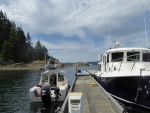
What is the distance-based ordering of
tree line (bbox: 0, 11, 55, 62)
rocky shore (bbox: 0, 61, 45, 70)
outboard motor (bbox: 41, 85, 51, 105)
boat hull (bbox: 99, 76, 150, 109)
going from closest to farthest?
1. boat hull (bbox: 99, 76, 150, 109)
2. outboard motor (bbox: 41, 85, 51, 105)
3. rocky shore (bbox: 0, 61, 45, 70)
4. tree line (bbox: 0, 11, 55, 62)

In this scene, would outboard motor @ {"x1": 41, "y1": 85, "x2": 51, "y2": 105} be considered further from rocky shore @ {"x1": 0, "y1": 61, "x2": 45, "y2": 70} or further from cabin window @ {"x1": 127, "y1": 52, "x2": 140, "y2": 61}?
rocky shore @ {"x1": 0, "y1": 61, "x2": 45, "y2": 70}

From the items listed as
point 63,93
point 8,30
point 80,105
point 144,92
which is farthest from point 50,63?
point 8,30

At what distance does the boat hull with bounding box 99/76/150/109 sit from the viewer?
15945 millimetres

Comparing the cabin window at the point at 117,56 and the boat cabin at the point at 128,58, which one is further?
the cabin window at the point at 117,56

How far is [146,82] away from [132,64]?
3.02 meters

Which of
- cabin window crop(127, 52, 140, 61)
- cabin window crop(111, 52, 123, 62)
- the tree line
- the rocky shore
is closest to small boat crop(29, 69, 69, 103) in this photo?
cabin window crop(111, 52, 123, 62)

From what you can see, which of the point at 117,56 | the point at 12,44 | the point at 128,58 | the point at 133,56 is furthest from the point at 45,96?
the point at 12,44

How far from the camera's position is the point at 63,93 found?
19.6 m

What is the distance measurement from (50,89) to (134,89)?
681cm

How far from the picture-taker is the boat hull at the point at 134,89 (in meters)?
15.9

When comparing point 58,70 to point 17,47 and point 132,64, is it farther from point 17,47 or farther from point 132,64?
point 17,47

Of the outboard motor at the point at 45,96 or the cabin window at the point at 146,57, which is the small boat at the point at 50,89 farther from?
the cabin window at the point at 146,57

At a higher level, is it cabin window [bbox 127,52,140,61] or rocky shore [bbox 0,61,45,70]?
cabin window [bbox 127,52,140,61]

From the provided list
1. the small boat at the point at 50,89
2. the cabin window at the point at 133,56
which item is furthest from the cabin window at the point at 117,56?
the small boat at the point at 50,89
